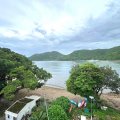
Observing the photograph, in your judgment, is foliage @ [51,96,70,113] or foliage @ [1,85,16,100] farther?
foliage @ [1,85,16,100]

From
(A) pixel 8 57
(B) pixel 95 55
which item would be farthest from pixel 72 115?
(B) pixel 95 55

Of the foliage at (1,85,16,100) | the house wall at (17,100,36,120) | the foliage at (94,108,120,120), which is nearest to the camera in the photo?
the house wall at (17,100,36,120)

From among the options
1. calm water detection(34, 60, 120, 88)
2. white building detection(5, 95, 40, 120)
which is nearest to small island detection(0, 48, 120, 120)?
white building detection(5, 95, 40, 120)

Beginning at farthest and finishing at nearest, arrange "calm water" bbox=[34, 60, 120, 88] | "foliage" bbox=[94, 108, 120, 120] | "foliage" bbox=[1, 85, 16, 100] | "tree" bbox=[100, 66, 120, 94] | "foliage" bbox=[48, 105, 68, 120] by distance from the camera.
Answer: "calm water" bbox=[34, 60, 120, 88] → "tree" bbox=[100, 66, 120, 94] → "foliage" bbox=[1, 85, 16, 100] → "foliage" bbox=[94, 108, 120, 120] → "foliage" bbox=[48, 105, 68, 120]

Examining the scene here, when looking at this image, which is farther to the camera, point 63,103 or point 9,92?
point 9,92

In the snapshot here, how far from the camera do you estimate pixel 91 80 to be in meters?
26.2

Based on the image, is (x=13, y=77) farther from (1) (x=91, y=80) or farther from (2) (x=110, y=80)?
(2) (x=110, y=80)

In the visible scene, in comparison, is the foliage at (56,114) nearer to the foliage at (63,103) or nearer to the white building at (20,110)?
the foliage at (63,103)

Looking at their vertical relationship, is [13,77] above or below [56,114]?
above

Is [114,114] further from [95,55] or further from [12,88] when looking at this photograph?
[95,55]

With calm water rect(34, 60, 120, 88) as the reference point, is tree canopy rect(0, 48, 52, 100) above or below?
above

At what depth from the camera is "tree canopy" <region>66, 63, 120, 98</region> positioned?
2606 centimetres

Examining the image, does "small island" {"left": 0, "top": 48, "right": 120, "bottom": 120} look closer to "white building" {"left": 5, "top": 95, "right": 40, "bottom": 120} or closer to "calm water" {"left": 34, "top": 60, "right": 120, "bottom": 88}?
"white building" {"left": 5, "top": 95, "right": 40, "bottom": 120}

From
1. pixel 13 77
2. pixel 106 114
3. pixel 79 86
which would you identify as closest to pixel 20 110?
pixel 13 77
